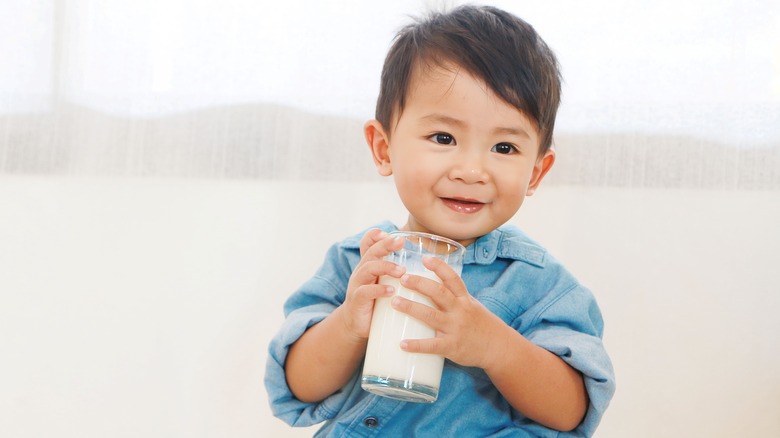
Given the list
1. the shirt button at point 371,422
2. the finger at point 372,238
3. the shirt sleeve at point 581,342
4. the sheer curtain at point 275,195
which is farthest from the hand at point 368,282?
the sheer curtain at point 275,195

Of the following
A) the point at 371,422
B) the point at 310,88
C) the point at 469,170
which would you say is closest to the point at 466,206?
the point at 469,170

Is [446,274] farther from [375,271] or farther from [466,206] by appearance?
[466,206]

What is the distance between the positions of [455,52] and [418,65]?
56 mm

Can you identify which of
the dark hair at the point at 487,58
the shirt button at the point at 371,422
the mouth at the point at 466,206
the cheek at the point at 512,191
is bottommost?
the shirt button at the point at 371,422

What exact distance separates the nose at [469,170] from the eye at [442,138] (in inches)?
1.2

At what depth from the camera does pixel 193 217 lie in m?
2.00

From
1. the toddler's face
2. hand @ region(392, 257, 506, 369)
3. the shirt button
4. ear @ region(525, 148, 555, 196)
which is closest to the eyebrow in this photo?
the toddler's face

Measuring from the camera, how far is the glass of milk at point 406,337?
104 cm

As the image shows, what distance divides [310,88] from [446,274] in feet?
3.35

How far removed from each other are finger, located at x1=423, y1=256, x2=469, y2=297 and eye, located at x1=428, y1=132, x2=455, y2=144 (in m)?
0.21

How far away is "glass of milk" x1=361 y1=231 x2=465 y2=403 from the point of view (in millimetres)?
1035

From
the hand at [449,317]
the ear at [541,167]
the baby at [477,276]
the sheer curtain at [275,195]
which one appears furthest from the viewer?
the sheer curtain at [275,195]

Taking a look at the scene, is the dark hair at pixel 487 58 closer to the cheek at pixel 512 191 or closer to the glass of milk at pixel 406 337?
the cheek at pixel 512 191

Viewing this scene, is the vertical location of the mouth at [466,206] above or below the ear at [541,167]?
below
